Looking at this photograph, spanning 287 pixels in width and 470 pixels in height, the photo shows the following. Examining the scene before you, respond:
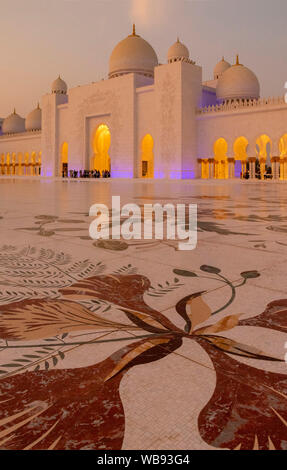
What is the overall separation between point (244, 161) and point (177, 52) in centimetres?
884

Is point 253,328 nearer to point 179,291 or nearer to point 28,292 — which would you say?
point 179,291

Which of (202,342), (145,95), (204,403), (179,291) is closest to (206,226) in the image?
(179,291)

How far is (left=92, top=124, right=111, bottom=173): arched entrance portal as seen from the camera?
71.1ft

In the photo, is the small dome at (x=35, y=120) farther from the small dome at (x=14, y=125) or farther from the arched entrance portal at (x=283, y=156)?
the arched entrance portal at (x=283, y=156)

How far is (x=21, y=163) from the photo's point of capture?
92.7ft

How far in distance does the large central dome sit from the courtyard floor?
70.0ft

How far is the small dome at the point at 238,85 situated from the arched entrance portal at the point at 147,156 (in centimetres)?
423

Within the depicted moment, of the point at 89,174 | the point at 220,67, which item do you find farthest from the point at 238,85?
the point at 89,174

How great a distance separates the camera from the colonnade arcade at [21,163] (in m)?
27.2

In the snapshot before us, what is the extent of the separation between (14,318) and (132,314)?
264 mm

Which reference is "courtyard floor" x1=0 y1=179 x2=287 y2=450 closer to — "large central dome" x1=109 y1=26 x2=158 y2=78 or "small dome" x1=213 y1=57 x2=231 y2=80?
"large central dome" x1=109 y1=26 x2=158 y2=78

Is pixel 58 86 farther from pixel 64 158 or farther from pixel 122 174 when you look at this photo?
pixel 122 174

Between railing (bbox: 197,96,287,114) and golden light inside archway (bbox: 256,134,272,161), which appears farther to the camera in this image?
golden light inside archway (bbox: 256,134,272,161)

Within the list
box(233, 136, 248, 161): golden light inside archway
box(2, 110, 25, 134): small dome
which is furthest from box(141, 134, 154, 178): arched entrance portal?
box(2, 110, 25, 134): small dome
